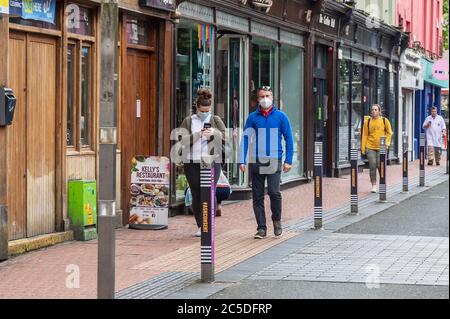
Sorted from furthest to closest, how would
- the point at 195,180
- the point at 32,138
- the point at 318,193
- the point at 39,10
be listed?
the point at 318,193
the point at 195,180
the point at 39,10
the point at 32,138

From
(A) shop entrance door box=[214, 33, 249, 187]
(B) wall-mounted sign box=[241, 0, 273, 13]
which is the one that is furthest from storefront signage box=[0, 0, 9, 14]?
(B) wall-mounted sign box=[241, 0, 273, 13]

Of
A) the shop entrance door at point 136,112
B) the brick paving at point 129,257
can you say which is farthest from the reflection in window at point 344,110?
the shop entrance door at point 136,112

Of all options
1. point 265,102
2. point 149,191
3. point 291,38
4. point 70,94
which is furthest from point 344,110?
point 70,94

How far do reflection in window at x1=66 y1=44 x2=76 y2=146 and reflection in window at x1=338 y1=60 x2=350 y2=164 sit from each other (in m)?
14.6

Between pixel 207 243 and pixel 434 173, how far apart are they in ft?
64.4

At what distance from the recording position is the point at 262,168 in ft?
42.8

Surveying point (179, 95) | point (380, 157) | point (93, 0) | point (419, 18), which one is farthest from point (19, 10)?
point (419, 18)

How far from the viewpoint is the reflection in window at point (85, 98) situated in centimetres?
1351

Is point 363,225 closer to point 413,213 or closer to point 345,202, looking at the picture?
point 413,213

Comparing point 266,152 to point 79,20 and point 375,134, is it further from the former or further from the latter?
point 375,134

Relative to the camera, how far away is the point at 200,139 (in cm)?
1285

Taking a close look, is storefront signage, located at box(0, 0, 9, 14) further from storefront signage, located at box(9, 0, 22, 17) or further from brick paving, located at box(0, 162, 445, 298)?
brick paving, located at box(0, 162, 445, 298)

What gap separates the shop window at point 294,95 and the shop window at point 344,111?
361 cm

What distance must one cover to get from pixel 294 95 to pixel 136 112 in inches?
346
